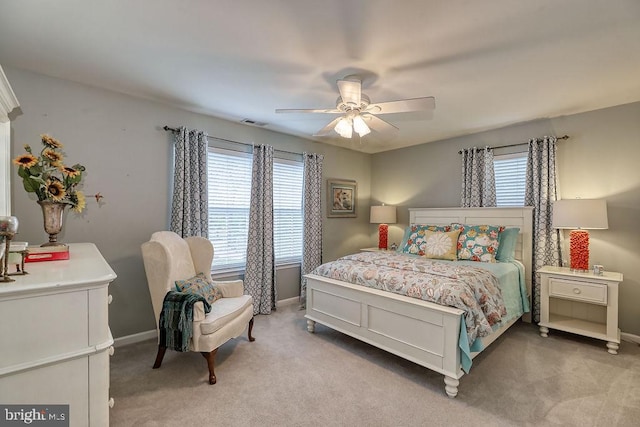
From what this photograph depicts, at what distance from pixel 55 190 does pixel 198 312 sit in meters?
1.29

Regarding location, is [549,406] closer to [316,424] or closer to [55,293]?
[316,424]

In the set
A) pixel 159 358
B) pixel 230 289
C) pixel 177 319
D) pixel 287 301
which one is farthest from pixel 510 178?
pixel 159 358

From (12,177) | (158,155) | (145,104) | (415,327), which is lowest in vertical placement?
(415,327)

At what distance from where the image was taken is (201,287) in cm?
271

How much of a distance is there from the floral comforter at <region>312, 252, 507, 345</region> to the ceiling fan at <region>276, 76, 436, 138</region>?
1381mm

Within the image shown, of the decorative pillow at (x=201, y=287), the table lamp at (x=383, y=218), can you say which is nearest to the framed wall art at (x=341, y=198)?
the table lamp at (x=383, y=218)

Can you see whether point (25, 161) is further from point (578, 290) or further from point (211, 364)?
point (578, 290)

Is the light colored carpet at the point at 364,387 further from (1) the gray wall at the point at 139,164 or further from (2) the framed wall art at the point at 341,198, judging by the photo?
(2) the framed wall art at the point at 341,198

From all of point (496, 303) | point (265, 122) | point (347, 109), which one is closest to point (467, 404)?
point (496, 303)

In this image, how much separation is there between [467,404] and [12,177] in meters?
3.99

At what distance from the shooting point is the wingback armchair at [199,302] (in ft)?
7.77

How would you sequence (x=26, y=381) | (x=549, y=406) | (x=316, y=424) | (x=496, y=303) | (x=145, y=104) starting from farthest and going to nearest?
(x=145, y=104) → (x=496, y=303) → (x=549, y=406) → (x=316, y=424) → (x=26, y=381)

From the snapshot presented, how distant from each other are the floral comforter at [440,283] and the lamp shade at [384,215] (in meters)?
1.72

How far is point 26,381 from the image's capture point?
3.56ft
